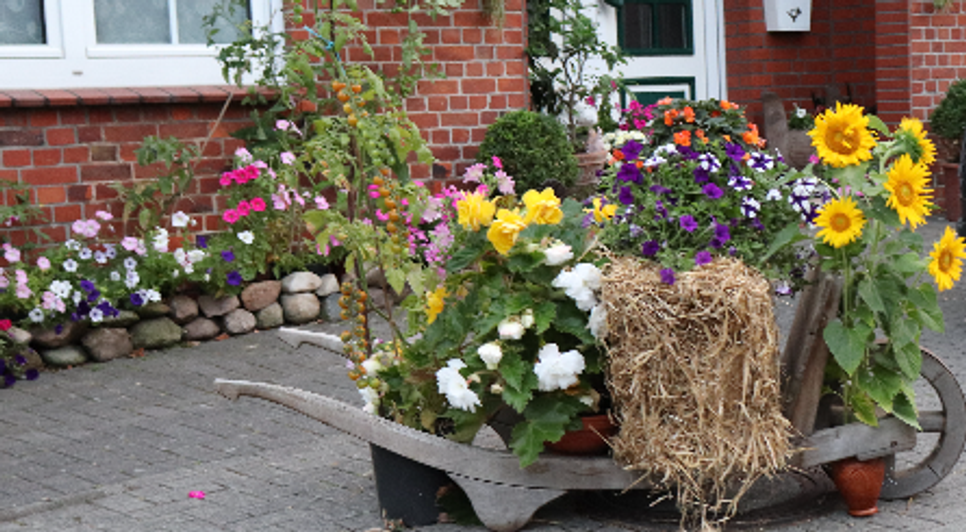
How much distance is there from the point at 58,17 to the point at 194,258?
144 centimetres

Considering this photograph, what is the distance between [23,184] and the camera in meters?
6.31

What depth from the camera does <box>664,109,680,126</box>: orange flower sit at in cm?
394

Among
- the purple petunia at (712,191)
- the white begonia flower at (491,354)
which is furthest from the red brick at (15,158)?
the purple petunia at (712,191)

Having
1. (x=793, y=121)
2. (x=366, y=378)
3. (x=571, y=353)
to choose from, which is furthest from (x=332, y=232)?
(x=793, y=121)

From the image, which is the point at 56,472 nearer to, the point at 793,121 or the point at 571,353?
the point at 571,353

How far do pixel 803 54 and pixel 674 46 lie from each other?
125cm

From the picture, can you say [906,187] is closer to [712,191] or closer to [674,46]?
[712,191]

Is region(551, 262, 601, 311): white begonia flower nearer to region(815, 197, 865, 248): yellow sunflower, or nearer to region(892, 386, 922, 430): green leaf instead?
region(815, 197, 865, 248): yellow sunflower

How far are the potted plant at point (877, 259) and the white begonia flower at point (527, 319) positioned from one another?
2.62 feet

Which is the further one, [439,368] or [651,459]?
[439,368]

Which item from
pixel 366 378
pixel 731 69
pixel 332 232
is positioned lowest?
pixel 366 378

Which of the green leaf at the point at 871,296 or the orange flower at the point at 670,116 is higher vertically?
the orange flower at the point at 670,116

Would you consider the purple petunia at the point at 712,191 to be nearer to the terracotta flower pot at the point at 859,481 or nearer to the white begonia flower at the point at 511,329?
the white begonia flower at the point at 511,329

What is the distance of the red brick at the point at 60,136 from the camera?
6418 mm
